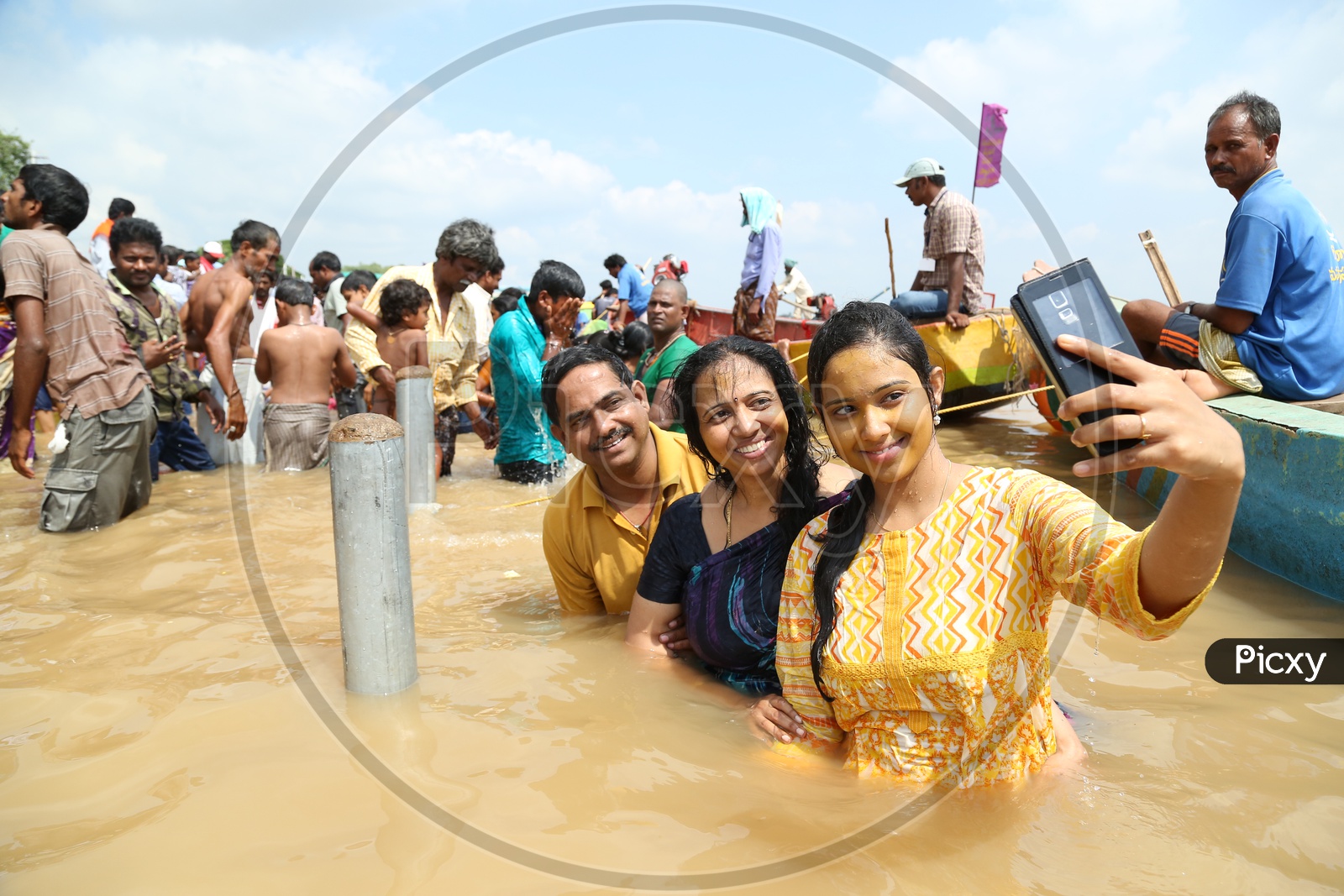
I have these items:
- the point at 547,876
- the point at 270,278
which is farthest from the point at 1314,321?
the point at 270,278

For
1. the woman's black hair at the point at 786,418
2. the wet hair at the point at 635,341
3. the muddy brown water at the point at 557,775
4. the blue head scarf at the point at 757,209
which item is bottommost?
the muddy brown water at the point at 557,775

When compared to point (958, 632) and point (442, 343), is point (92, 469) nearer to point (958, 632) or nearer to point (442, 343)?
point (442, 343)

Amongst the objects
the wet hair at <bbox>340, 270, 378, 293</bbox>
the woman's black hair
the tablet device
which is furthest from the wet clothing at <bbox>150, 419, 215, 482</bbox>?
the tablet device

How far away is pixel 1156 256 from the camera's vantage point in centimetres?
747

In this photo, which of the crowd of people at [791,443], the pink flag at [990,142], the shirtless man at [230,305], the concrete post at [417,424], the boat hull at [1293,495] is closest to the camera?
the crowd of people at [791,443]

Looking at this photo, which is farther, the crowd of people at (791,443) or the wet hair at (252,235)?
the wet hair at (252,235)

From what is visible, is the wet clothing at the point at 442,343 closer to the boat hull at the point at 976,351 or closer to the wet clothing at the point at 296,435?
the wet clothing at the point at 296,435

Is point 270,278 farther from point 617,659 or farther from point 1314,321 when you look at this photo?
point 1314,321

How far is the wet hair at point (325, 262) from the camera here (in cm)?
1082

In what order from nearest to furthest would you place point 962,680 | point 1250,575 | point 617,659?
1. point 962,680
2. point 617,659
3. point 1250,575

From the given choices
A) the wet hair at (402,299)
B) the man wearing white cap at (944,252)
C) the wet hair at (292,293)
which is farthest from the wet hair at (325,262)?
the man wearing white cap at (944,252)

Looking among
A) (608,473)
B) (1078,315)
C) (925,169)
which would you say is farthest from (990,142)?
(1078,315)

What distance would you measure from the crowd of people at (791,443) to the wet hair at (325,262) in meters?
3.53

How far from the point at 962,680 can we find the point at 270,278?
7474 millimetres
